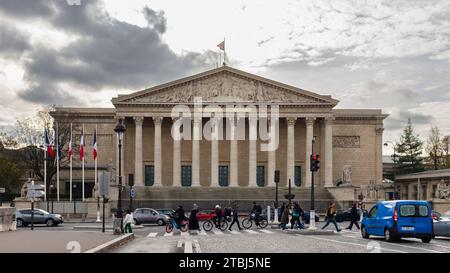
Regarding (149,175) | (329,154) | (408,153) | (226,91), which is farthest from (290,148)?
(408,153)

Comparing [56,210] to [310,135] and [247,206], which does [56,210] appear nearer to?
[247,206]

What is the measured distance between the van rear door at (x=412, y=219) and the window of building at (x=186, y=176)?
59.8m

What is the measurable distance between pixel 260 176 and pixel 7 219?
192 feet

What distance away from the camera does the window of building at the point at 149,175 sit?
85.8 metres

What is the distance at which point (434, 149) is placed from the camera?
109 metres

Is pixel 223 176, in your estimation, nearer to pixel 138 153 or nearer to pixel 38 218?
pixel 138 153

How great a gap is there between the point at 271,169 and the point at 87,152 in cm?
2433

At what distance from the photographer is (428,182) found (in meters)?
87.4

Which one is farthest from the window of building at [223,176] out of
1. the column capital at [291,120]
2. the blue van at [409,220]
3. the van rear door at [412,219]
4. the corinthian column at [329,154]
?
the van rear door at [412,219]

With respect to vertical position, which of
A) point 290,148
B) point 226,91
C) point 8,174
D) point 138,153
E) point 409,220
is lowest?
point 8,174

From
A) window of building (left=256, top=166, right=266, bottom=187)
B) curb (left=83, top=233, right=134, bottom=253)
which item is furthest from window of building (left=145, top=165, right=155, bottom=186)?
curb (left=83, top=233, right=134, bottom=253)

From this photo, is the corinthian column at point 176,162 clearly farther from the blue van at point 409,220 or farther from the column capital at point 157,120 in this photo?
the blue van at point 409,220
